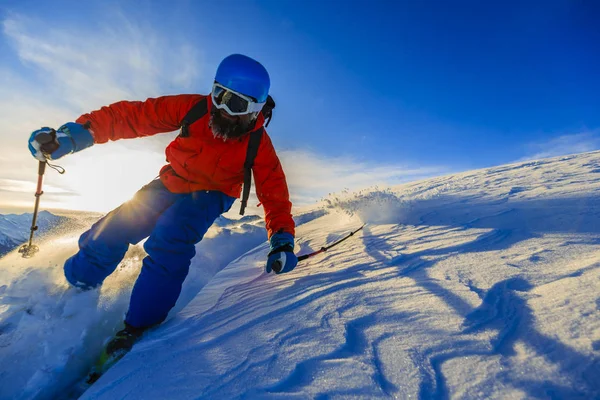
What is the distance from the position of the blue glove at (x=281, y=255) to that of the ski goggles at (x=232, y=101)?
1.22m

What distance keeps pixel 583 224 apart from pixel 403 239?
156 centimetres

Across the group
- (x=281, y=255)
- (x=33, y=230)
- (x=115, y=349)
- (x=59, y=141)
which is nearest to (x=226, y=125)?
(x=281, y=255)

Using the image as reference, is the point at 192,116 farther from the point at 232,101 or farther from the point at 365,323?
the point at 365,323

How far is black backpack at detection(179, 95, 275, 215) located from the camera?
2.87 metres

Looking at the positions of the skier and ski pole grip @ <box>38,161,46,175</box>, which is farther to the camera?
ski pole grip @ <box>38,161,46,175</box>

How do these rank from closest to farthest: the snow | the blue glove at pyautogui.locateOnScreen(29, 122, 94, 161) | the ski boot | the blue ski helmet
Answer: the snow, the ski boot, the blue glove at pyautogui.locateOnScreen(29, 122, 94, 161), the blue ski helmet

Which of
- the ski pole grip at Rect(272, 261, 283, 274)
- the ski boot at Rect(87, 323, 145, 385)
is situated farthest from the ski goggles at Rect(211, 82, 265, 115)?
the ski boot at Rect(87, 323, 145, 385)

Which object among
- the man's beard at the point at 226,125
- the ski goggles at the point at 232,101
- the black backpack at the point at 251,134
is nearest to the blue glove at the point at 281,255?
the black backpack at the point at 251,134

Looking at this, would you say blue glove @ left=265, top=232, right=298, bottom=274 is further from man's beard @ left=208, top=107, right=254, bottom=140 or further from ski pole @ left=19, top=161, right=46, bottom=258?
ski pole @ left=19, top=161, right=46, bottom=258

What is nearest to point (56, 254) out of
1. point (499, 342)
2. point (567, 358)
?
point (499, 342)

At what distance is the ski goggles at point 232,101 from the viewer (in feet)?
8.93

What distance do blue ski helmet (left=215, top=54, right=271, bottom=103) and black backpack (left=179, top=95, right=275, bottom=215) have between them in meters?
0.17

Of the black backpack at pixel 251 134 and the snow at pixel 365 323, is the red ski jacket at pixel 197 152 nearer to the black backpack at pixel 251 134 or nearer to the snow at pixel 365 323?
the black backpack at pixel 251 134

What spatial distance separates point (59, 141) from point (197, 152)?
112 centimetres
